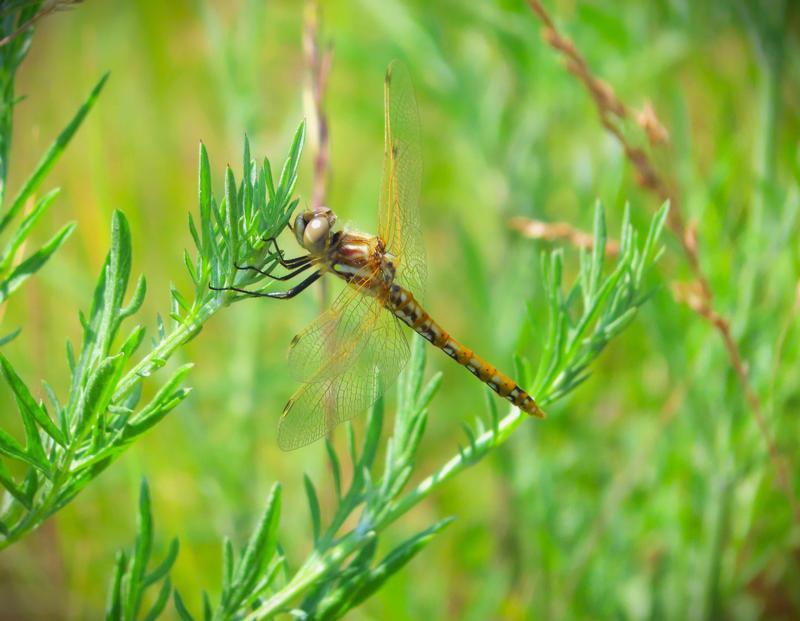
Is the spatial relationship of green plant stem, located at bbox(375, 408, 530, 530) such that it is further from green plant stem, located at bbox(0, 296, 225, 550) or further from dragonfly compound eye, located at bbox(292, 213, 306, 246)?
dragonfly compound eye, located at bbox(292, 213, 306, 246)

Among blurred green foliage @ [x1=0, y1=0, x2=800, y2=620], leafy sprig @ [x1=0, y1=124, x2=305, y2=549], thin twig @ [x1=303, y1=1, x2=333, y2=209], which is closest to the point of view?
leafy sprig @ [x1=0, y1=124, x2=305, y2=549]

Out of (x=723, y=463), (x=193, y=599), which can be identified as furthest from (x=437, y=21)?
(x=193, y=599)

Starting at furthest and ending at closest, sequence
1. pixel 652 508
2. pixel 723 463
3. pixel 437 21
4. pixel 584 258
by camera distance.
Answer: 1. pixel 437 21
2. pixel 652 508
3. pixel 723 463
4. pixel 584 258

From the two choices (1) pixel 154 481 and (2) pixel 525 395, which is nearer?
(2) pixel 525 395

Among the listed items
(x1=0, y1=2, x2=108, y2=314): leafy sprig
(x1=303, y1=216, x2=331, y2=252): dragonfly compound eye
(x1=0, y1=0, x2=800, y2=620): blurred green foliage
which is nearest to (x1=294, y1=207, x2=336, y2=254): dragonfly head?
(x1=303, y1=216, x2=331, y2=252): dragonfly compound eye

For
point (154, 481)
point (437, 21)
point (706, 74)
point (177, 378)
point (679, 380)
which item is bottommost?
point (679, 380)

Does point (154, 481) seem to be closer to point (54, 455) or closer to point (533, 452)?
point (533, 452)

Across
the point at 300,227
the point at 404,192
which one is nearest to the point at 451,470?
the point at 300,227
